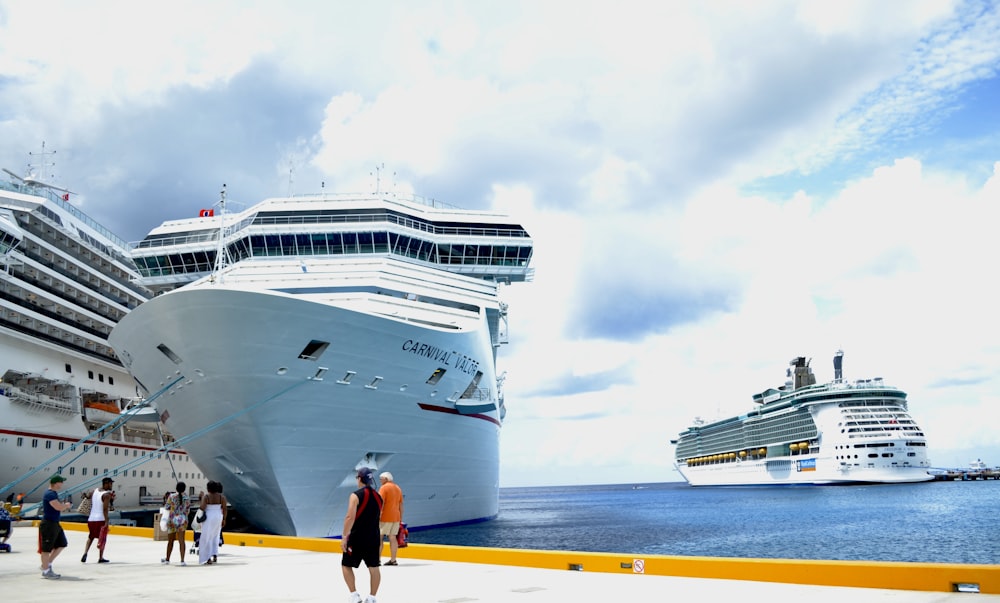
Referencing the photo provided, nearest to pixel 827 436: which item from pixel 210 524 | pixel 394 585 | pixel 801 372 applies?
pixel 801 372

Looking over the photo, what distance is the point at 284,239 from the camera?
27.8 metres

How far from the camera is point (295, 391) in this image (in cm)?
1950

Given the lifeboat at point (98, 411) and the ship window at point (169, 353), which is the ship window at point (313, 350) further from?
the lifeboat at point (98, 411)

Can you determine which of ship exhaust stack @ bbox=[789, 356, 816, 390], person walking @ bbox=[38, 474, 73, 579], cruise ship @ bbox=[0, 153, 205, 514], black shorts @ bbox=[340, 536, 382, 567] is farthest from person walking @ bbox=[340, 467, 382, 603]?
ship exhaust stack @ bbox=[789, 356, 816, 390]

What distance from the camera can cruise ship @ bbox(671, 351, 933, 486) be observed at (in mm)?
81625

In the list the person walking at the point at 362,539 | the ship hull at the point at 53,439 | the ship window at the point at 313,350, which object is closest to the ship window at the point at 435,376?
the ship window at the point at 313,350

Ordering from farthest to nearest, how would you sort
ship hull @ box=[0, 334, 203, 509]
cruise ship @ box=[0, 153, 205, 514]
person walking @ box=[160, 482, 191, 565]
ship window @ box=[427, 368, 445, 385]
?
cruise ship @ box=[0, 153, 205, 514], ship hull @ box=[0, 334, 203, 509], ship window @ box=[427, 368, 445, 385], person walking @ box=[160, 482, 191, 565]

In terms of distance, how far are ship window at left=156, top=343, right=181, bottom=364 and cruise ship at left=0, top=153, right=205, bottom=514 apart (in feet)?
45.7

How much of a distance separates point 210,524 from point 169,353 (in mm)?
10403

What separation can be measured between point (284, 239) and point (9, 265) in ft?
60.7

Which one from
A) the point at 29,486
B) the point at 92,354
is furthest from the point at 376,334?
the point at 92,354

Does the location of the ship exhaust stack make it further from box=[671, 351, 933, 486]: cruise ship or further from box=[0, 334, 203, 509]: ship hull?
box=[0, 334, 203, 509]: ship hull

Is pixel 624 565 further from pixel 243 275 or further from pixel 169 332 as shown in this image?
pixel 243 275

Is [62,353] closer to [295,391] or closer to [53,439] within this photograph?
[53,439]
